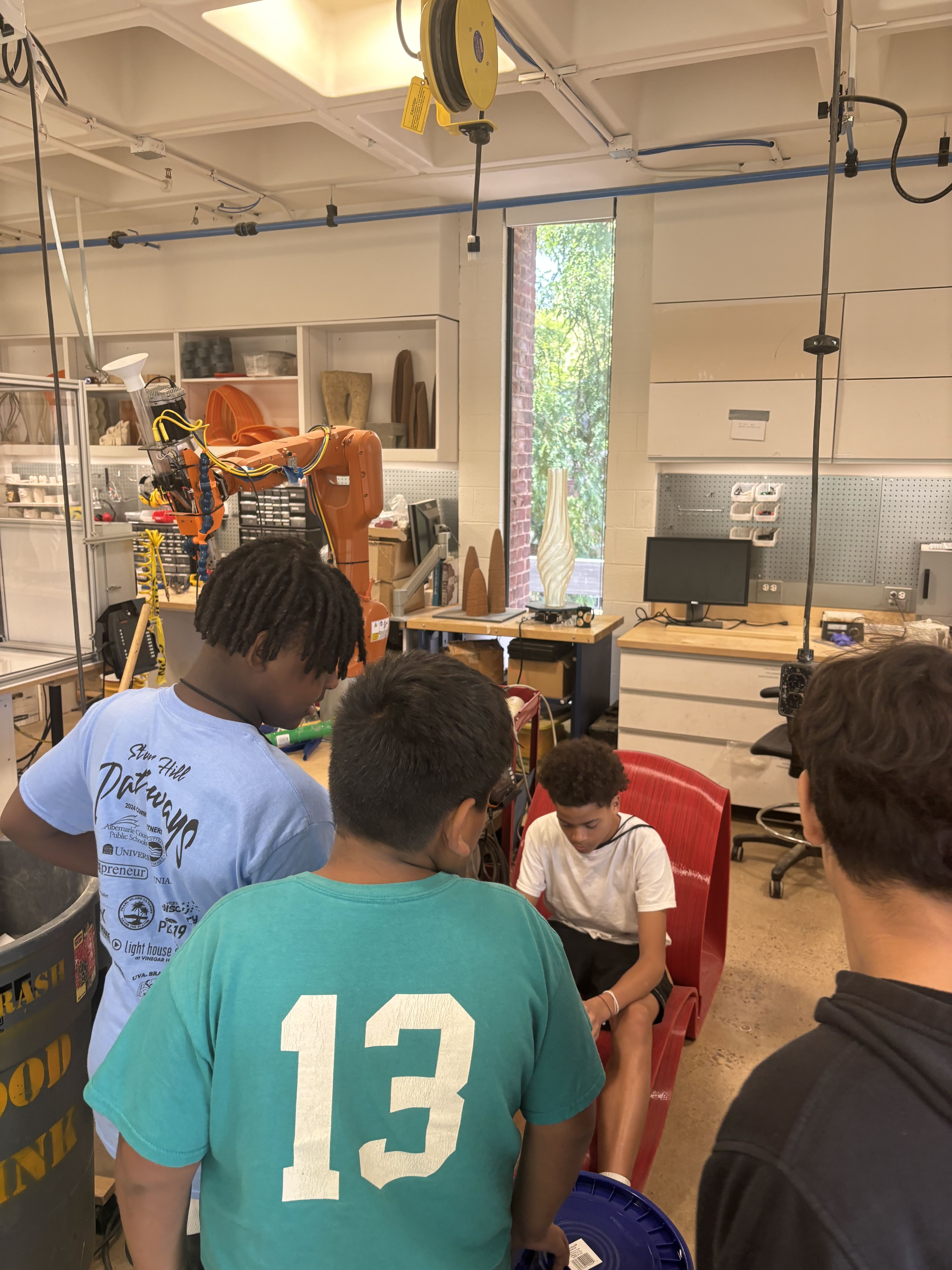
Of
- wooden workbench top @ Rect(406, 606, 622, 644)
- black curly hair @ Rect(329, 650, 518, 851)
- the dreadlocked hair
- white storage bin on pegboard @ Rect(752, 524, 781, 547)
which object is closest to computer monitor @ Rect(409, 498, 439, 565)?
wooden workbench top @ Rect(406, 606, 622, 644)

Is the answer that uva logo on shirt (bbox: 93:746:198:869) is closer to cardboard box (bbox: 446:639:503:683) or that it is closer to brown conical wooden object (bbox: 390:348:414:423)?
cardboard box (bbox: 446:639:503:683)

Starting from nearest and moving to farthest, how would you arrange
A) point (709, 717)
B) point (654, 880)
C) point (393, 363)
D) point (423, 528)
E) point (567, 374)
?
point (654, 880) → point (709, 717) → point (423, 528) → point (567, 374) → point (393, 363)

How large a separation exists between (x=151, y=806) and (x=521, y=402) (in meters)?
4.34

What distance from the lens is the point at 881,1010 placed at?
2.12ft

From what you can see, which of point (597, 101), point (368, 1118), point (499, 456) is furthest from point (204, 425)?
point (499, 456)

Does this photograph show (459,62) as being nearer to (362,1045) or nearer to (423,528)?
(362,1045)

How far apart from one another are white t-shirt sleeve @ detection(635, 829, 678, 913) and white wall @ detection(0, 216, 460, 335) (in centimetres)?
348

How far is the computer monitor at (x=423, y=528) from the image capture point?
462 cm

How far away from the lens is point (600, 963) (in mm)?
2191

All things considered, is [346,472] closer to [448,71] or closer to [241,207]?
[448,71]

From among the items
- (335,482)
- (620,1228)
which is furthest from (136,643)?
(620,1228)

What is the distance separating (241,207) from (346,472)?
10.7ft

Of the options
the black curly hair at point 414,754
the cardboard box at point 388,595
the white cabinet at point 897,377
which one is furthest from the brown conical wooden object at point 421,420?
the black curly hair at point 414,754

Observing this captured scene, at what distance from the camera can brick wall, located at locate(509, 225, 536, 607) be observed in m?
4.97
